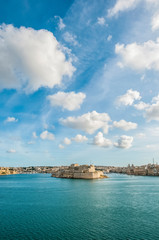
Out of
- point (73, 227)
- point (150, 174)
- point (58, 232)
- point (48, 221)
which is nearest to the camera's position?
point (58, 232)

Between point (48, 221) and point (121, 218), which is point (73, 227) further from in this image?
point (121, 218)

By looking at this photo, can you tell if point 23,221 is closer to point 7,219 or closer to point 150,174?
point 7,219

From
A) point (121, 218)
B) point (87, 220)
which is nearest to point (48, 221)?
point (87, 220)

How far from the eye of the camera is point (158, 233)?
20.1 m

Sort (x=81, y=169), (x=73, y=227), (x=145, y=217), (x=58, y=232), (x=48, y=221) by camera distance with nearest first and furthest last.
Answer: (x=58, y=232), (x=73, y=227), (x=48, y=221), (x=145, y=217), (x=81, y=169)

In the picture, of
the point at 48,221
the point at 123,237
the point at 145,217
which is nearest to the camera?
the point at 123,237

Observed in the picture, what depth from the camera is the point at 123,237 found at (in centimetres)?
1900

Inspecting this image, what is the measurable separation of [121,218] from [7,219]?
1517 centimetres

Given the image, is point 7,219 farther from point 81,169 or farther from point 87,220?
point 81,169

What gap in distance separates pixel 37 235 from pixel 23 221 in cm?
591

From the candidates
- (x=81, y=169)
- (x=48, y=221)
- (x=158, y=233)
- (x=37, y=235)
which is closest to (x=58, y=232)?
(x=37, y=235)

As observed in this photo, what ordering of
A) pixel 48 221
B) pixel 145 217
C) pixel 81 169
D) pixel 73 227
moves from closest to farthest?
pixel 73 227
pixel 48 221
pixel 145 217
pixel 81 169

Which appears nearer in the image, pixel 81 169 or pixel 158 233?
pixel 158 233

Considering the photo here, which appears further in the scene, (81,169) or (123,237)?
(81,169)
